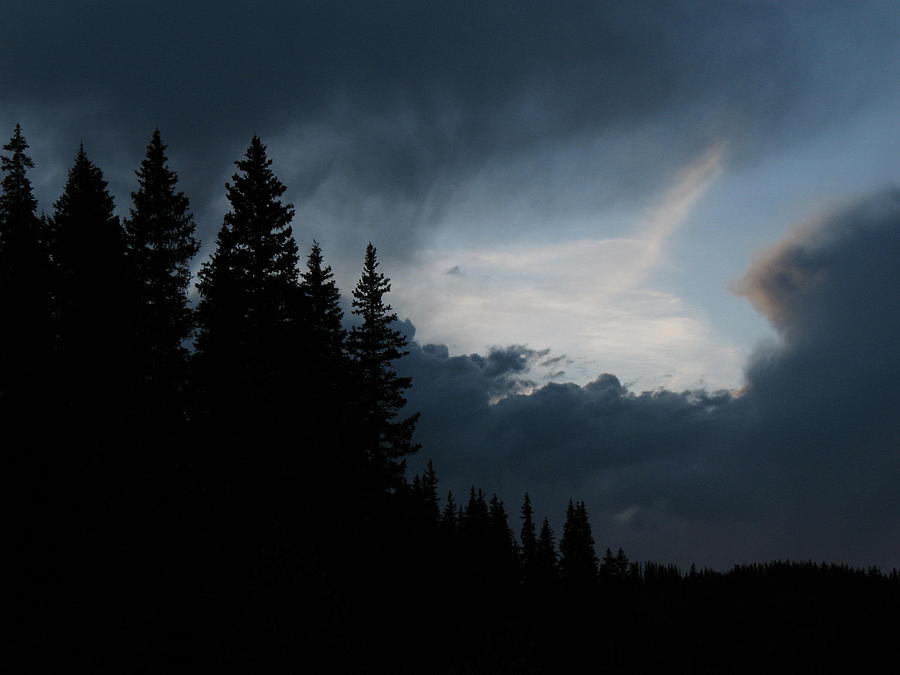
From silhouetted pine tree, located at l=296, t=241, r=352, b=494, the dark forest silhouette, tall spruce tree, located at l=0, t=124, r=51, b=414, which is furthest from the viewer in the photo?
silhouetted pine tree, located at l=296, t=241, r=352, b=494

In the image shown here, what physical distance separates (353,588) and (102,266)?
16.0 metres

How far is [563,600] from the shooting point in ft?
306

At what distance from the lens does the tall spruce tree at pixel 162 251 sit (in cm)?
3356

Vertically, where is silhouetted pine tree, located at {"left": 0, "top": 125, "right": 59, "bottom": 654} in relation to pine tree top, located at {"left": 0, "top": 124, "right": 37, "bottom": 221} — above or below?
below

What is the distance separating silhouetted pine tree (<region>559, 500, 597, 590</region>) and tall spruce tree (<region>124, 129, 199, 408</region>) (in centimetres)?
7100

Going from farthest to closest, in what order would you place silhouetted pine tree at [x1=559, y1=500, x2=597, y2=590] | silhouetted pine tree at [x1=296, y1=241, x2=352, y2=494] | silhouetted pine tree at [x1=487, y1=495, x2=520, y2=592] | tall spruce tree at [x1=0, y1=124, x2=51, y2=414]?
silhouetted pine tree at [x1=559, y1=500, x2=597, y2=590]
silhouetted pine tree at [x1=487, y1=495, x2=520, y2=592]
silhouetted pine tree at [x1=296, y1=241, x2=352, y2=494]
tall spruce tree at [x1=0, y1=124, x2=51, y2=414]

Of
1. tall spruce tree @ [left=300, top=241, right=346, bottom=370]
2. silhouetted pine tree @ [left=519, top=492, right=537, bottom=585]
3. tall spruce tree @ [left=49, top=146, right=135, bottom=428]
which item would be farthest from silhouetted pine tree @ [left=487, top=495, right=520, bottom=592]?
tall spruce tree @ [left=49, top=146, right=135, bottom=428]

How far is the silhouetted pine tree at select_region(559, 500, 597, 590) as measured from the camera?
307 ft

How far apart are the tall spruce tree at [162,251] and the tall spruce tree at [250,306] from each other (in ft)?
8.23

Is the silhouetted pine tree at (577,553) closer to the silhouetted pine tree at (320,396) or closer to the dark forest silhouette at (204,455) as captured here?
the dark forest silhouette at (204,455)

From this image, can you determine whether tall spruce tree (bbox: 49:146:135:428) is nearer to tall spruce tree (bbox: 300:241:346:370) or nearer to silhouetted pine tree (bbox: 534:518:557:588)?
tall spruce tree (bbox: 300:241:346:370)

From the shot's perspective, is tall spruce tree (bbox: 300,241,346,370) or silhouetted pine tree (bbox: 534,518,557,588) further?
silhouetted pine tree (bbox: 534,518,557,588)

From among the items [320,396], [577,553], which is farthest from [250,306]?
[577,553]

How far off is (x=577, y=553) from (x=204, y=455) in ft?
257
